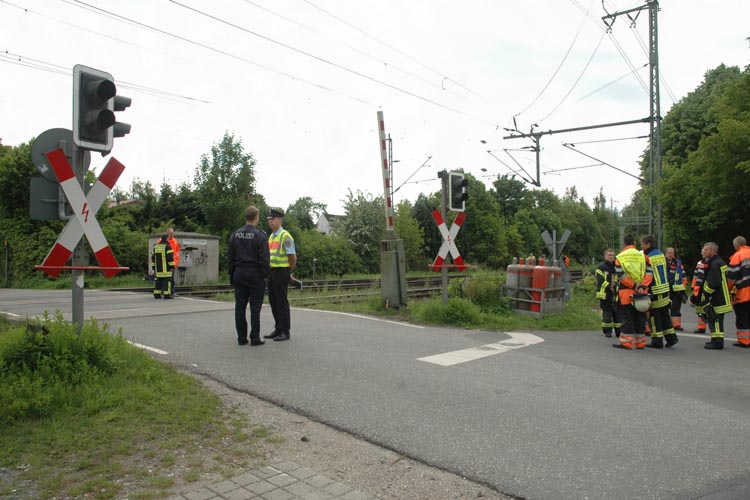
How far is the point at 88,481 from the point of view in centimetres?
301

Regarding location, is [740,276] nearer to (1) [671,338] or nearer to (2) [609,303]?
(1) [671,338]

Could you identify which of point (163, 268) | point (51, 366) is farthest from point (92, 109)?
point (163, 268)

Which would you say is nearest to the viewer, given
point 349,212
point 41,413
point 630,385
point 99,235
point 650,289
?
point 41,413

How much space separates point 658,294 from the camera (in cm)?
839

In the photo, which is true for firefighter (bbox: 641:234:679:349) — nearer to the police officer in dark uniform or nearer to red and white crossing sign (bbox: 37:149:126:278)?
the police officer in dark uniform

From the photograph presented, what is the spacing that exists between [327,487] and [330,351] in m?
3.69

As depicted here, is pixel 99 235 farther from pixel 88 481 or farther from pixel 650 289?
pixel 650 289

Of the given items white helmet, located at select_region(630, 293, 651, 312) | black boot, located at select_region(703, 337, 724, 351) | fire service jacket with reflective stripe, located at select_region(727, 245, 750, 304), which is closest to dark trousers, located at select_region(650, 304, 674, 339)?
white helmet, located at select_region(630, 293, 651, 312)

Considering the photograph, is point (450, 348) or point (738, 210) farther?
point (738, 210)

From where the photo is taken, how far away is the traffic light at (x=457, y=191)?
34.6 ft

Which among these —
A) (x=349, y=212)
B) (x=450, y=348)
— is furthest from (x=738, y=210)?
(x=349, y=212)

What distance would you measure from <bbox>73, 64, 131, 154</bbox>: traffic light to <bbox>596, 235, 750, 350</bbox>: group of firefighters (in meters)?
7.37

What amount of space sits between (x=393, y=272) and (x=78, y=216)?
6.69 meters

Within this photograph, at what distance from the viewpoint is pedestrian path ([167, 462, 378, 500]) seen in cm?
293
